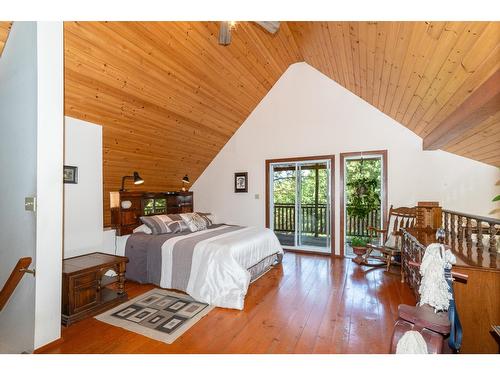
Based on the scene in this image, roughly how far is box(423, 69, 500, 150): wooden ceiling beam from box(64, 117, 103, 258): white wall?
3965 millimetres

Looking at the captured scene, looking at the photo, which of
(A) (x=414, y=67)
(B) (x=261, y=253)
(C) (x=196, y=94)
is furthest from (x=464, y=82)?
(C) (x=196, y=94)

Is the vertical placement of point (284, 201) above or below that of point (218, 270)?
above

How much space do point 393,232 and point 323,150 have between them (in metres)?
1.94

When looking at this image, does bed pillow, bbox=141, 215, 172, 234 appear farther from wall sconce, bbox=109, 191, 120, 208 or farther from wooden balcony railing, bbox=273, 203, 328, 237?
wooden balcony railing, bbox=273, 203, 328, 237

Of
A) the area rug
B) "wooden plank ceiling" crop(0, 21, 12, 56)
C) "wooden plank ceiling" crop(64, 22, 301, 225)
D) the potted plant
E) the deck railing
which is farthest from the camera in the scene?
the deck railing

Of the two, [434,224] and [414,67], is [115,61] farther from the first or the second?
[434,224]

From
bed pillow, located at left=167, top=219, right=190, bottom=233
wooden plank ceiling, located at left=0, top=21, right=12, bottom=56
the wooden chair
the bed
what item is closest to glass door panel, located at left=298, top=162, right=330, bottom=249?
the wooden chair

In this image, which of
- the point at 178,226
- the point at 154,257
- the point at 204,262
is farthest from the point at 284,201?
the point at 154,257

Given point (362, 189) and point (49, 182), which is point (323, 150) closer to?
point (362, 189)

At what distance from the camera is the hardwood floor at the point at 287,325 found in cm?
199

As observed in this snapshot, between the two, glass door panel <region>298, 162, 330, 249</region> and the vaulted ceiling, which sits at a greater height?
the vaulted ceiling

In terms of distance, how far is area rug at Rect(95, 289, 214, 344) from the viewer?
2203 mm

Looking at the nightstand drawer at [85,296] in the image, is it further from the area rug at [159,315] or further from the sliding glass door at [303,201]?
the sliding glass door at [303,201]

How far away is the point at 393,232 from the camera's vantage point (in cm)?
399
